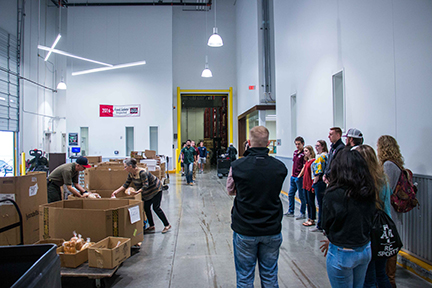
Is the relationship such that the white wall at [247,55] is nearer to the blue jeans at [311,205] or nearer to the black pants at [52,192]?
the blue jeans at [311,205]

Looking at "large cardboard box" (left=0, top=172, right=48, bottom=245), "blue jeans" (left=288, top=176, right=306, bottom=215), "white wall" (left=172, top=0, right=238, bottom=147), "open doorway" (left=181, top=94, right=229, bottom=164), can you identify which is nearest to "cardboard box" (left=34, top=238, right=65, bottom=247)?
"large cardboard box" (left=0, top=172, right=48, bottom=245)

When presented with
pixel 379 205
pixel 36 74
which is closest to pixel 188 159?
pixel 379 205

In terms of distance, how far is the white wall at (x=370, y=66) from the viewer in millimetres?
2914

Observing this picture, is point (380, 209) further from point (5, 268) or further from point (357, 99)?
point (357, 99)

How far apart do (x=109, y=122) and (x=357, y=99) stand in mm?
12065

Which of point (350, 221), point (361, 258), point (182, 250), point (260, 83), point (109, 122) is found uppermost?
point (260, 83)

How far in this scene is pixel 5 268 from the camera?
1238 millimetres

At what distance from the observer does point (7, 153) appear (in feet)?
37.8

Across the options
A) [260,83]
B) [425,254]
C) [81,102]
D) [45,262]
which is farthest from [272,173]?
[81,102]

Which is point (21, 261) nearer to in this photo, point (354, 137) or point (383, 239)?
point (383, 239)

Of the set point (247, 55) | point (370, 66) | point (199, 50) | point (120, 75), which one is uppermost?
point (199, 50)

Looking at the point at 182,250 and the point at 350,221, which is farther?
the point at 182,250

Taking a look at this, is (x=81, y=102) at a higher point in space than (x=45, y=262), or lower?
higher

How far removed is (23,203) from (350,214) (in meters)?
3.72
